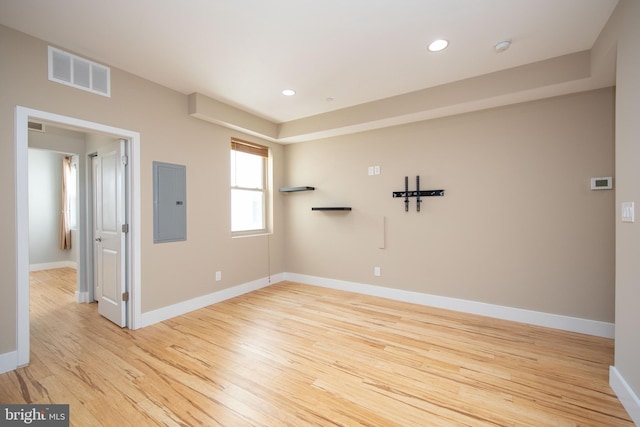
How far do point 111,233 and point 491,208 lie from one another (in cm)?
466

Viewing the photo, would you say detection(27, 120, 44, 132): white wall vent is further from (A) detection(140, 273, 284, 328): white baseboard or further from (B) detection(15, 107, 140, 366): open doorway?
(A) detection(140, 273, 284, 328): white baseboard

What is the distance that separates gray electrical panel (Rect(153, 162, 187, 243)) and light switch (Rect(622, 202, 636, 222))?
13.8 ft

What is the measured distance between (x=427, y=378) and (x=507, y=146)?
2775mm

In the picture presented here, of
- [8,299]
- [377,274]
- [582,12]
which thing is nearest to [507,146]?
[582,12]

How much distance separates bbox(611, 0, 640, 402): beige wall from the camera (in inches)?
68.1

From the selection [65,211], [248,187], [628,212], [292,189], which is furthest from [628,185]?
[65,211]

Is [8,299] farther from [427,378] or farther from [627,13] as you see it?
[627,13]

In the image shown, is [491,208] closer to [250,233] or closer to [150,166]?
[250,233]

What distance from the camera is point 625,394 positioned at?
183cm

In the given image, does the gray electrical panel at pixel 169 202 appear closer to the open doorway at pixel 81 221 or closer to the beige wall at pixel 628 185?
the open doorway at pixel 81 221

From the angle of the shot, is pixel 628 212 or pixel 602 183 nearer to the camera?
pixel 628 212

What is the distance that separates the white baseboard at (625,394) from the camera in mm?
1696

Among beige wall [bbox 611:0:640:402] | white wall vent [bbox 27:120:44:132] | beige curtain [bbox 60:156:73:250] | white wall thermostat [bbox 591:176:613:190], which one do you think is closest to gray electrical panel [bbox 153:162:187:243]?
white wall vent [bbox 27:120:44:132]

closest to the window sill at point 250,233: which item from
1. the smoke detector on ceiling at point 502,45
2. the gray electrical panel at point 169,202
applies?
the gray electrical panel at point 169,202
